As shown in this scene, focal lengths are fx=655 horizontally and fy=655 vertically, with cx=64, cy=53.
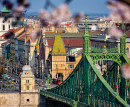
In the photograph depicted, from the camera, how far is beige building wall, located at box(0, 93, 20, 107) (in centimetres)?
7934

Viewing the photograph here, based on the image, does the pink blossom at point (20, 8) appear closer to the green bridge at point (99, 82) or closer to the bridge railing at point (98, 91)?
the green bridge at point (99, 82)

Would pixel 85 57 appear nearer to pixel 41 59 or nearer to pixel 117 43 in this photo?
pixel 117 43

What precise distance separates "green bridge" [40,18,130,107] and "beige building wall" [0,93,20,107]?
15.5 meters

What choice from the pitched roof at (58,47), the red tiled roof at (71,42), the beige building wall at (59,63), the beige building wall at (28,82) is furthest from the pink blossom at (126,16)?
the red tiled roof at (71,42)

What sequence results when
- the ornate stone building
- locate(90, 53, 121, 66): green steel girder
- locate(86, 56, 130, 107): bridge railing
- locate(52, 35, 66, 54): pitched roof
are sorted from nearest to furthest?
locate(86, 56, 130, 107): bridge railing, locate(90, 53, 121, 66): green steel girder, the ornate stone building, locate(52, 35, 66, 54): pitched roof

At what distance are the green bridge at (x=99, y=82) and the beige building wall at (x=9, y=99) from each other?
15508mm

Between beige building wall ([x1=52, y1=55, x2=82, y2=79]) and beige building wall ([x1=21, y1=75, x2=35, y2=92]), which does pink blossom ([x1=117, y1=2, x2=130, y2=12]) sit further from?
beige building wall ([x1=52, y1=55, x2=82, y2=79])

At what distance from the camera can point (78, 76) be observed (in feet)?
207

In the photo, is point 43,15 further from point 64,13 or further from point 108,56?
point 108,56

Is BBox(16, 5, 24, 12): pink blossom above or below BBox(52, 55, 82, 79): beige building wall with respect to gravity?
below

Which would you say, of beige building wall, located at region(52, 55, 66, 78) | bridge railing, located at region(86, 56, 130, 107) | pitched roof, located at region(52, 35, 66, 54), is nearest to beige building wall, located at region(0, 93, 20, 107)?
bridge railing, located at region(86, 56, 130, 107)

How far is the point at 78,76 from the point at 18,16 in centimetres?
4470

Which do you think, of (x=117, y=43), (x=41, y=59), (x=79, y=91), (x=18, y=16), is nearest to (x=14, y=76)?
(x=41, y=59)

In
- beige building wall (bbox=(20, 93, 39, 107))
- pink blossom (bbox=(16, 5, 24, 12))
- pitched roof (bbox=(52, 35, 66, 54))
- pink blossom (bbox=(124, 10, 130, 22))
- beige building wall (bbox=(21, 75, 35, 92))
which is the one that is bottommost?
beige building wall (bbox=(20, 93, 39, 107))
